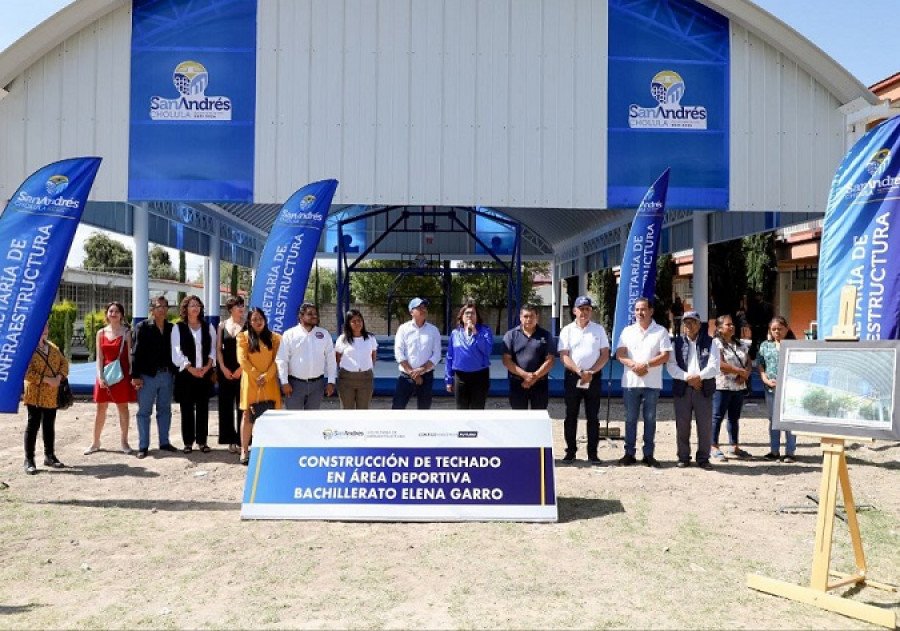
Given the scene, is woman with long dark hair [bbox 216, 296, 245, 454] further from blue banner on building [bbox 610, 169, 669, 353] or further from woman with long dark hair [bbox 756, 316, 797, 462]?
woman with long dark hair [bbox 756, 316, 797, 462]

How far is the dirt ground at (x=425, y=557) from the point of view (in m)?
3.64

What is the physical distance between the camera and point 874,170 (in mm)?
6254

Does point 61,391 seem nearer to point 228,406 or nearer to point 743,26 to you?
point 228,406

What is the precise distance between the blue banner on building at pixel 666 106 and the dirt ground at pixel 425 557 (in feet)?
19.6

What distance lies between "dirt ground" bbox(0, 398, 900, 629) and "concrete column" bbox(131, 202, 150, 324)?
593 centimetres

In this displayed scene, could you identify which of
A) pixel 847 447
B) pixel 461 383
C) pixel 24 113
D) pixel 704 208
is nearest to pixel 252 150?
pixel 24 113

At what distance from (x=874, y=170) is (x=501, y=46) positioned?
6599 millimetres

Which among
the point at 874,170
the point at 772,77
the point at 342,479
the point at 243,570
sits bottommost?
the point at 243,570

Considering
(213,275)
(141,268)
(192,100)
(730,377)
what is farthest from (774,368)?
(213,275)

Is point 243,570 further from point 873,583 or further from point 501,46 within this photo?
point 501,46

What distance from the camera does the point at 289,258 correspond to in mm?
8578

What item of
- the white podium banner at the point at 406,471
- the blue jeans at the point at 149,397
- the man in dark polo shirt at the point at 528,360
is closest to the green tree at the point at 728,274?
the man in dark polo shirt at the point at 528,360

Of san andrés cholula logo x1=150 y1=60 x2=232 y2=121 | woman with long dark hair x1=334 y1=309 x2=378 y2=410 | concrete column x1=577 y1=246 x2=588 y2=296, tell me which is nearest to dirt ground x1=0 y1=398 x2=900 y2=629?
woman with long dark hair x1=334 y1=309 x2=378 y2=410

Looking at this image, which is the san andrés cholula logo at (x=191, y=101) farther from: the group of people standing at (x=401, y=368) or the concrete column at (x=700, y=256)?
the concrete column at (x=700, y=256)
